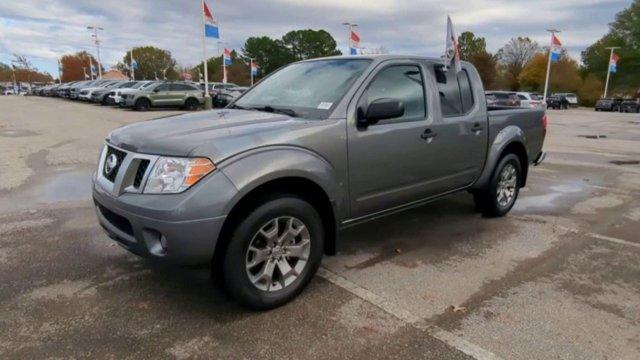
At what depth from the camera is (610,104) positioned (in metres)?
48.0

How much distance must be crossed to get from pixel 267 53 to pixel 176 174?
351 ft

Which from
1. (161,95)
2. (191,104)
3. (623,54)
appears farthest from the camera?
(623,54)

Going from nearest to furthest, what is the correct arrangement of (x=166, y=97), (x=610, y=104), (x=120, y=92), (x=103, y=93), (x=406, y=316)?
(x=406, y=316), (x=166, y=97), (x=120, y=92), (x=103, y=93), (x=610, y=104)

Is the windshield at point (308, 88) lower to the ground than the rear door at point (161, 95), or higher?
higher

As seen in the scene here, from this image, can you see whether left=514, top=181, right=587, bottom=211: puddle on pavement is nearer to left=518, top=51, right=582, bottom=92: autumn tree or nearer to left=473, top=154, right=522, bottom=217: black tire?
left=473, top=154, right=522, bottom=217: black tire

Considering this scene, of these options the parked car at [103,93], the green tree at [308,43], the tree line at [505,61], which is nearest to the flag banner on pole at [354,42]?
the parked car at [103,93]

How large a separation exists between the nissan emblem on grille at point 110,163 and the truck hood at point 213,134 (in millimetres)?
103

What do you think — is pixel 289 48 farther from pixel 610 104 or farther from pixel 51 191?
pixel 51 191

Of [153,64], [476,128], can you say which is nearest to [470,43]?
[153,64]

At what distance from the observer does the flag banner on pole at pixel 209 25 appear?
2234 cm

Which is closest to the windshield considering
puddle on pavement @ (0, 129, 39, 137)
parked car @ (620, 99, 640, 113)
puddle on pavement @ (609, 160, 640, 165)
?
puddle on pavement @ (609, 160, 640, 165)

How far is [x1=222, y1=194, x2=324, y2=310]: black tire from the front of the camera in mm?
3078

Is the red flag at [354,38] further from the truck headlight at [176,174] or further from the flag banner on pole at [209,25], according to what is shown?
the truck headlight at [176,174]

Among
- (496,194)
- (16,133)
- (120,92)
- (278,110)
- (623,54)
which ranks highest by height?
(623,54)
